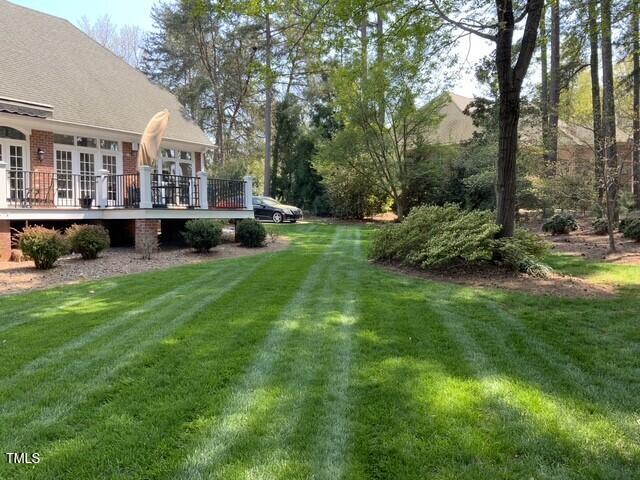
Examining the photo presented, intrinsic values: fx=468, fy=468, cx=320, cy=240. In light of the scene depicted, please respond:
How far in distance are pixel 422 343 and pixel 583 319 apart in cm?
220

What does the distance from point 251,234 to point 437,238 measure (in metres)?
6.23

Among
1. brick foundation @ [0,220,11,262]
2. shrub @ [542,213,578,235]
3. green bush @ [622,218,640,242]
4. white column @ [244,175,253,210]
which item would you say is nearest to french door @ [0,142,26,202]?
brick foundation @ [0,220,11,262]

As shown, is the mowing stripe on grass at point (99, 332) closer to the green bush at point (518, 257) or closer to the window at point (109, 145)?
the green bush at point (518, 257)

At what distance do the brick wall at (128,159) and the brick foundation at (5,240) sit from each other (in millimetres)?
5273

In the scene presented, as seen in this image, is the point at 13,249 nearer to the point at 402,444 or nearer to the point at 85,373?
the point at 85,373

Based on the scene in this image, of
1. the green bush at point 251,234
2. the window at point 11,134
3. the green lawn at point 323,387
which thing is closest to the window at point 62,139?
the window at point 11,134

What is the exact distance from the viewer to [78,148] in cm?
1451

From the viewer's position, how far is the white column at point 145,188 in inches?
Result: 470

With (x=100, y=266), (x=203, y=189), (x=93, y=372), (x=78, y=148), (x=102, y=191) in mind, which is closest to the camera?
(x=93, y=372)

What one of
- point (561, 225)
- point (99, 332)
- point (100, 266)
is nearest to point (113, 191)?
point (100, 266)

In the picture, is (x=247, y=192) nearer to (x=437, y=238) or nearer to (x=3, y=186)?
(x=3, y=186)

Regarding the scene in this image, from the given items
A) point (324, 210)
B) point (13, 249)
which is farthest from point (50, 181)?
point (324, 210)

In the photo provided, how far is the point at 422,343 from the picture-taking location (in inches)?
175

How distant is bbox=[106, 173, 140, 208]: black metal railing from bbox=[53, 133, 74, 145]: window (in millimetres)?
2089
